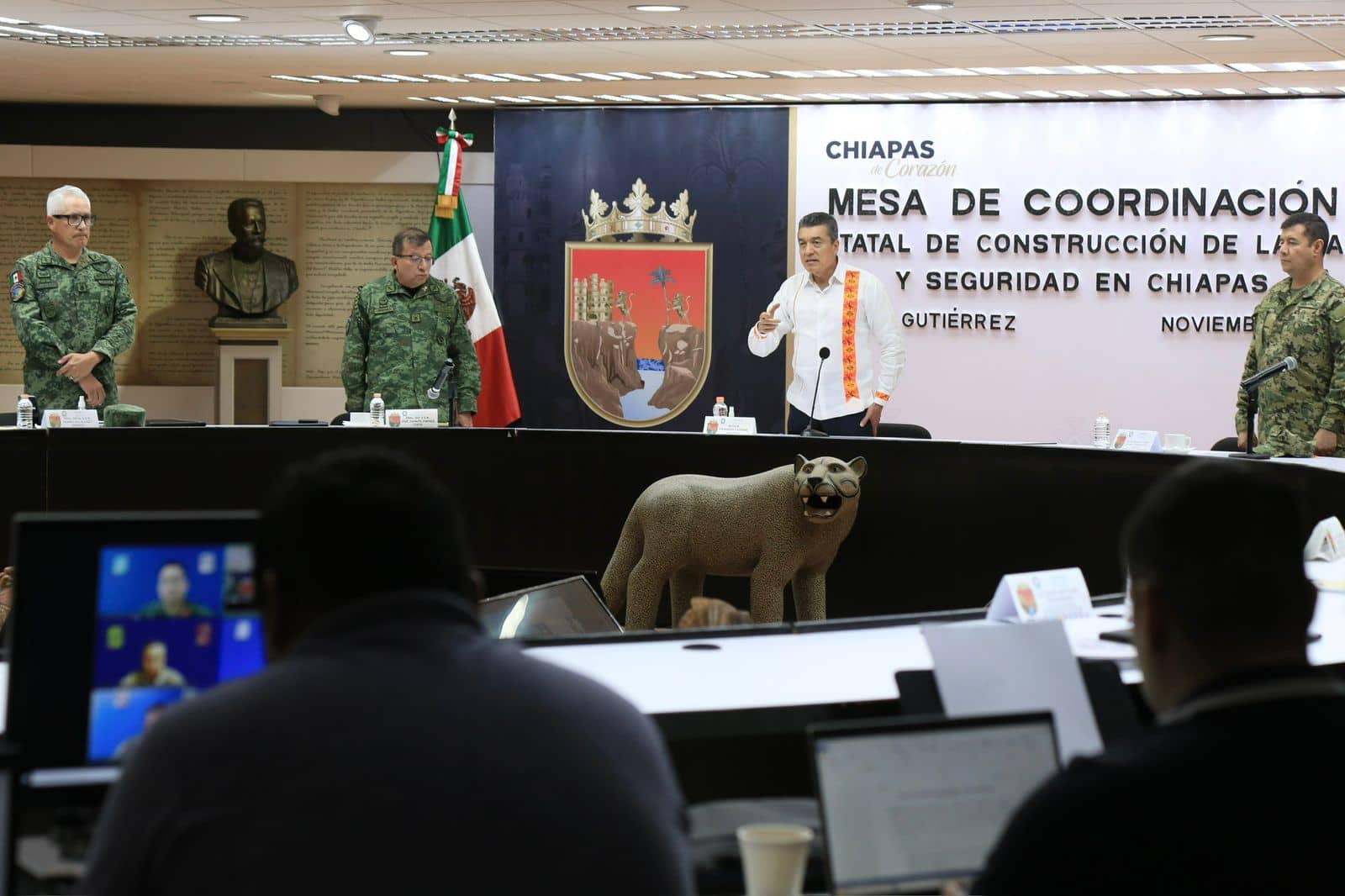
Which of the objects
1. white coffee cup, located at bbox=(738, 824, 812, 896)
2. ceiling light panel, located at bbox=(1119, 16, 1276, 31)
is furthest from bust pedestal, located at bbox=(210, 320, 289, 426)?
white coffee cup, located at bbox=(738, 824, 812, 896)

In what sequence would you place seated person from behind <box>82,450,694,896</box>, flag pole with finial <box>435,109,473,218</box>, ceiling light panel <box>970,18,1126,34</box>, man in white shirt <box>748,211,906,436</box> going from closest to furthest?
seated person from behind <box>82,450,694,896</box>, ceiling light panel <box>970,18,1126,34</box>, man in white shirt <box>748,211,906,436</box>, flag pole with finial <box>435,109,473,218</box>

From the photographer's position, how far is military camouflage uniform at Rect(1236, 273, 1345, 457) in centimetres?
648

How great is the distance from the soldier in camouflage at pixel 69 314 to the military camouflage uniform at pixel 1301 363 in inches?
205

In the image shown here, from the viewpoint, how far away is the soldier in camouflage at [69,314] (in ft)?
24.3

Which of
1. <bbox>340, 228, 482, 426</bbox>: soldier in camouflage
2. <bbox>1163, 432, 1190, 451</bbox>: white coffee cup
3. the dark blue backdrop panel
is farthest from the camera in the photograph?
the dark blue backdrop panel

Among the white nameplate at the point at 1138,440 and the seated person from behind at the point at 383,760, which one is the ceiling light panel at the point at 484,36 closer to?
the white nameplate at the point at 1138,440

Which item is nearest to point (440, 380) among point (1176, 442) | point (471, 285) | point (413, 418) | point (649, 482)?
point (413, 418)

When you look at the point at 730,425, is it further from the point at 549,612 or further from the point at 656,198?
the point at 656,198

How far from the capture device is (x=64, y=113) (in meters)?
11.2

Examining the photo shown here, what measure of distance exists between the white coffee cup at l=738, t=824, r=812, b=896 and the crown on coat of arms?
843cm

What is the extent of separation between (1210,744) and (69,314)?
7.20 m

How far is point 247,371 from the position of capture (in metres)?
10.8

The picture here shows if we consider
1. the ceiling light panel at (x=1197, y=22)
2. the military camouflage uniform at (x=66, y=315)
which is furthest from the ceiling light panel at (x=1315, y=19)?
the military camouflage uniform at (x=66, y=315)

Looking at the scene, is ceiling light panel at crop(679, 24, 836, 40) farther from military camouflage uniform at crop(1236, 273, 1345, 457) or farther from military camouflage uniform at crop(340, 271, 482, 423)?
military camouflage uniform at crop(1236, 273, 1345, 457)
